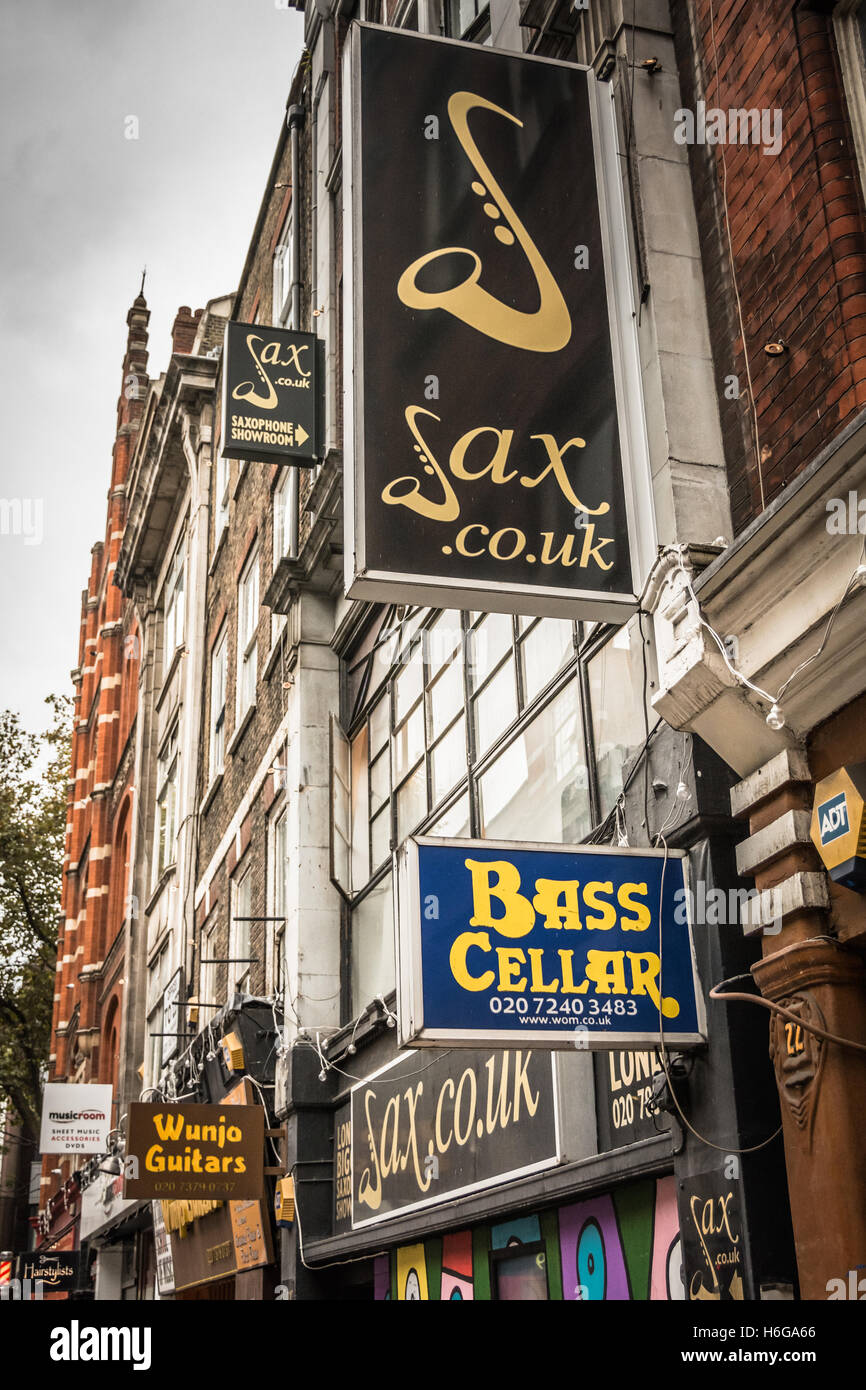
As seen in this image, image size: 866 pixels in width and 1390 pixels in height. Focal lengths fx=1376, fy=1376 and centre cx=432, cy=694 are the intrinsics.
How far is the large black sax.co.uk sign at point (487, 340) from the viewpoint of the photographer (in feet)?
20.0

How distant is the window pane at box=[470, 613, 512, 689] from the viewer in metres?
9.41

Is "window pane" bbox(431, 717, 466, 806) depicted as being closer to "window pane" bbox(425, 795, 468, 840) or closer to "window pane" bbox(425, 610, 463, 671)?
"window pane" bbox(425, 795, 468, 840)

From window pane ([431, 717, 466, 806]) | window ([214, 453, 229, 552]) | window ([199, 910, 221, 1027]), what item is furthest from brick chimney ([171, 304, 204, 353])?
window pane ([431, 717, 466, 806])

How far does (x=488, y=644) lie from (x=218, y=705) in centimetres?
1033

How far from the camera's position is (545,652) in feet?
28.1

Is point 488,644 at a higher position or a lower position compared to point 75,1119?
higher

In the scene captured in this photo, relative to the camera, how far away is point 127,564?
91.8 ft

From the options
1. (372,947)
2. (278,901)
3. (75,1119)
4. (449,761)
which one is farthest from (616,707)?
(75,1119)

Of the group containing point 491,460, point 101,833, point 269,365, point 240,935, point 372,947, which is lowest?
point 372,947

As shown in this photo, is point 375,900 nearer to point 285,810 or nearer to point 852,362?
point 285,810

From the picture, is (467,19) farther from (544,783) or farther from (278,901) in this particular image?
(278,901)

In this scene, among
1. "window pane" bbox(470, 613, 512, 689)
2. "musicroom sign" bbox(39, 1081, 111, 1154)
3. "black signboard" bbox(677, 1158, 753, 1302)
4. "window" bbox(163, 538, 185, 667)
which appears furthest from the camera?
"window" bbox(163, 538, 185, 667)

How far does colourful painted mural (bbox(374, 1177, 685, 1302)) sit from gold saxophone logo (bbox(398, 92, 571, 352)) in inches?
158

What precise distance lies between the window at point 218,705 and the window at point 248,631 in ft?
3.50
